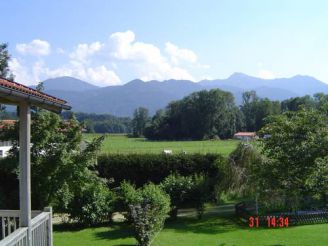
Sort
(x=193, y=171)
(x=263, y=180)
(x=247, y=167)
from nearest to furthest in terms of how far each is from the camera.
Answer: (x=263, y=180) → (x=247, y=167) → (x=193, y=171)

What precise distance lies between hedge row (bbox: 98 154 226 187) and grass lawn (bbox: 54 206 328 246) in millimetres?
5866

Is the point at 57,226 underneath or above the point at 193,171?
underneath

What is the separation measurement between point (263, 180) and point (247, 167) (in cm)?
521

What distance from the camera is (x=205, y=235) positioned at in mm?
18109

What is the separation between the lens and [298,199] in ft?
69.6

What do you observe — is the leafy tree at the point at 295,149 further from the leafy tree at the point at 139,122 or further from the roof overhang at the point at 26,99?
the leafy tree at the point at 139,122

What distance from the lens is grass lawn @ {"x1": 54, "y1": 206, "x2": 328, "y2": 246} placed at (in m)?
16.5

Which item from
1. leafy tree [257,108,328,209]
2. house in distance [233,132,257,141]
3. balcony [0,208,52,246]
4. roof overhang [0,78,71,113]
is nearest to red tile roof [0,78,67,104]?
roof overhang [0,78,71,113]

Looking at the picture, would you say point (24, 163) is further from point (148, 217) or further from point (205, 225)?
point (205, 225)

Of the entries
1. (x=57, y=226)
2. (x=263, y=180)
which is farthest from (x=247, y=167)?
(x=57, y=226)

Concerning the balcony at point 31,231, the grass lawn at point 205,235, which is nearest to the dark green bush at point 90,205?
the grass lawn at point 205,235

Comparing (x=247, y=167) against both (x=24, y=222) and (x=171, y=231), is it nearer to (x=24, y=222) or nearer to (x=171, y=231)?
(x=171, y=231)

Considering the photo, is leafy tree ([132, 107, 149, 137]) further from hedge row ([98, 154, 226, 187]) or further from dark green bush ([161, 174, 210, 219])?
dark green bush ([161, 174, 210, 219])

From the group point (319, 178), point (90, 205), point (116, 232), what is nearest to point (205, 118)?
point (90, 205)
